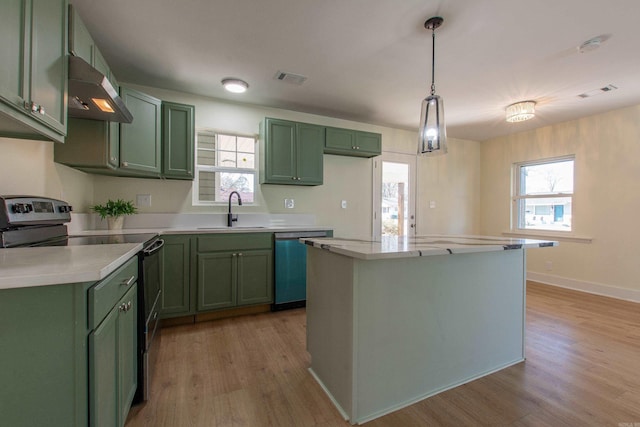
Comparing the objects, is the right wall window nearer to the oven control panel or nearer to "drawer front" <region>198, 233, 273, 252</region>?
"drawer front" <region>198, 233, 273, 252</region>

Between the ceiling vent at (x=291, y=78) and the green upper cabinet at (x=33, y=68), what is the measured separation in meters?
1.62

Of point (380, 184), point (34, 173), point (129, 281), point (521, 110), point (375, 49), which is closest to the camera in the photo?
point (129, 281)

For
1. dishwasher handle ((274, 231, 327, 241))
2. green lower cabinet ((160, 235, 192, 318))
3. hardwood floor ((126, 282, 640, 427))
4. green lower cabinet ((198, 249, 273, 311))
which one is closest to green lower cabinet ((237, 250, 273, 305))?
green lower cabinet ((198, 249, 273, 311))

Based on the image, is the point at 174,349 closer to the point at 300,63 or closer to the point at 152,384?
the point at 152,384

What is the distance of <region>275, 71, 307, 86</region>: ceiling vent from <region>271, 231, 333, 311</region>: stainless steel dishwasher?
62.3 inches

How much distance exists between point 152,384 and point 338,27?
8.89 feet

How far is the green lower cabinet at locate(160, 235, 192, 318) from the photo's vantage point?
102 inches

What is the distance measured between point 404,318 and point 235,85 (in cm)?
269

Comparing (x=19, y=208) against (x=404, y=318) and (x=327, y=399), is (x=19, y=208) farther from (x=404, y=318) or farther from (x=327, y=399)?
(x=404, y=318)

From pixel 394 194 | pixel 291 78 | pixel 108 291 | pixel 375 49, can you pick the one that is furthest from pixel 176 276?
pixel 394 194

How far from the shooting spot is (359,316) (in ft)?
4.74

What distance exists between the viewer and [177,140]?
2.88 meters

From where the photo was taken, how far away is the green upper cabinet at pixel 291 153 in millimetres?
3326

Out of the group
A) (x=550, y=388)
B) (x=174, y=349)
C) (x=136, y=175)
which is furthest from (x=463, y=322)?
(x=136, y=175)
